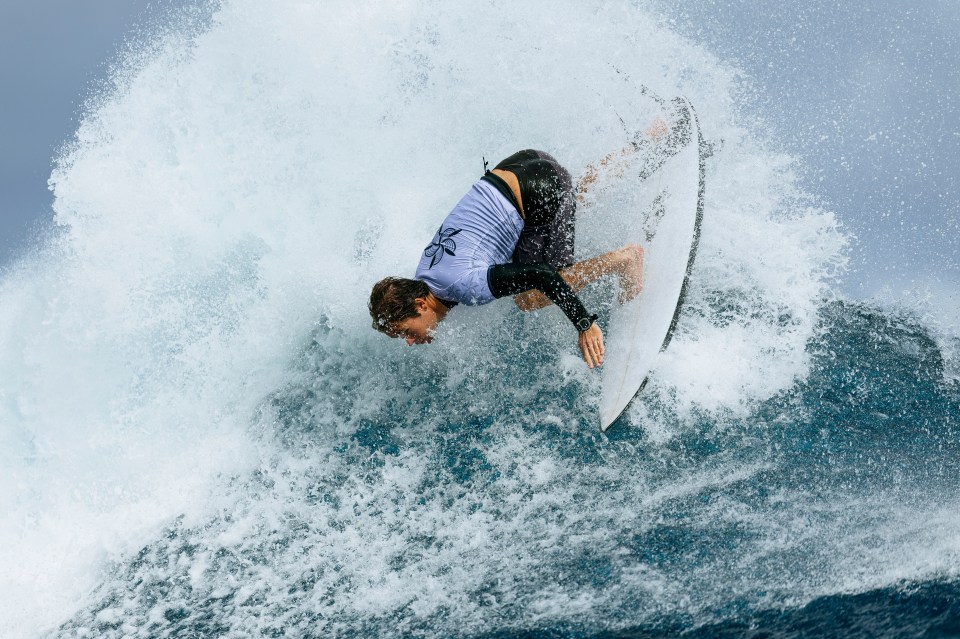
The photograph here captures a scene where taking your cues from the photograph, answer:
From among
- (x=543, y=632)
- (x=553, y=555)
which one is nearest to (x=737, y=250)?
(x=553, y=555)

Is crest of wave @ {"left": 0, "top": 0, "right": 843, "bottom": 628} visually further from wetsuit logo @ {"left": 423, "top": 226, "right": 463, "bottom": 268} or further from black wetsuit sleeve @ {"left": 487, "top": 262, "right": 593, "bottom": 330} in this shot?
black wetsuit sleeve @ {"left": 487, "top": 262, "right": 593, "bottom": 330}

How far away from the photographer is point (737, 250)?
511 centimetres

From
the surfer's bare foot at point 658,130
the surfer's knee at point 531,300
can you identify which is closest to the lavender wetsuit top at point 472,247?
the surfer's knee at point 531,300

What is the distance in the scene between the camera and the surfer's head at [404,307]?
3.58 meters

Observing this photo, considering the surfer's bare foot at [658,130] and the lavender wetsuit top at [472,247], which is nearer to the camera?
the lavender wetsuit top at [472,247]

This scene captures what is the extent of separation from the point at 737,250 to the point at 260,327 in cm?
374

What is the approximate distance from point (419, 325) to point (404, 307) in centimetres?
16

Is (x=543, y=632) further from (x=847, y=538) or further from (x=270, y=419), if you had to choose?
(x=270, y=419)

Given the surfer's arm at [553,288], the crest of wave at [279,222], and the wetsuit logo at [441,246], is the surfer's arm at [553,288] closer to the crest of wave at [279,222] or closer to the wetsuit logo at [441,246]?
the wetsuit logo at [441,246]

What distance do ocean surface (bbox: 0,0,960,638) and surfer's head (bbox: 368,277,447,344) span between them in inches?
30.0

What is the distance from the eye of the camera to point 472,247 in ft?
12.2

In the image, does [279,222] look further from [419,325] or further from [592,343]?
[592,343]

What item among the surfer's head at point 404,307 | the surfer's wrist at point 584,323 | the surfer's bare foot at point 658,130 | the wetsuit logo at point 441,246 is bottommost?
the surfer's wrist at point 584,323

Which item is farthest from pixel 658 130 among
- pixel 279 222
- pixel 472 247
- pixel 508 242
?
pixel 279 222
